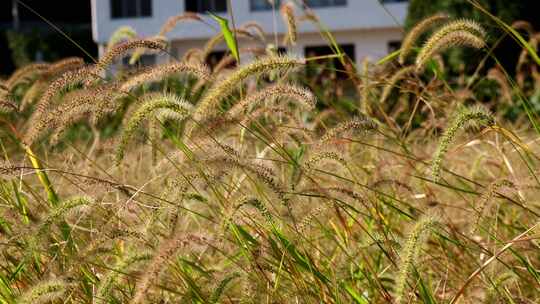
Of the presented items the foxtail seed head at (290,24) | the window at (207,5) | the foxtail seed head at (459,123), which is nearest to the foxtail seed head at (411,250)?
the foxtail seed head at (459,123)

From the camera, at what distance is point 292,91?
2297 mm

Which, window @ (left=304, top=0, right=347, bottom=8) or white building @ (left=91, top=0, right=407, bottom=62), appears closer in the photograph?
white building @ (left=91, top=0, right=407, bottom=62)

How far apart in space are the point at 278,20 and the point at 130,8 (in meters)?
4.88

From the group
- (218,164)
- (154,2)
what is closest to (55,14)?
(154,2)

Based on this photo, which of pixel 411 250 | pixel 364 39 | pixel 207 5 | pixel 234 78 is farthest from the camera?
pixel 207 5

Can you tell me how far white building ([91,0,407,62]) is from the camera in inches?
977

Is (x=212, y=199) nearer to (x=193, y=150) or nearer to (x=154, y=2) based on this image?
(x=193, y=150)

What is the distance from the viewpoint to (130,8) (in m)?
26.8

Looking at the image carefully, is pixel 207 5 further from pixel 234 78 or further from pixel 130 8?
pixel 234 78

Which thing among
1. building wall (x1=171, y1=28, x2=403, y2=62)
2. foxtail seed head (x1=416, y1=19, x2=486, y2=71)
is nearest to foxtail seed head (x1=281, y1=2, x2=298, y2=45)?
foxtail seed head (x1=416, y1=19, x2=486, y2=71)

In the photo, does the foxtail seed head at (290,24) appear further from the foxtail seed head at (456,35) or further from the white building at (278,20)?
the white building at (278,20)

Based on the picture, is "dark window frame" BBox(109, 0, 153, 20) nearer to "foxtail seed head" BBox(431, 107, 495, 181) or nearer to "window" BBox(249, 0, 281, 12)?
"window" BBox(249, 0, 281, 12)

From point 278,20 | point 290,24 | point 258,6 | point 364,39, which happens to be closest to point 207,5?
point 258,6

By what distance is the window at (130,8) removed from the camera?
26.6m
